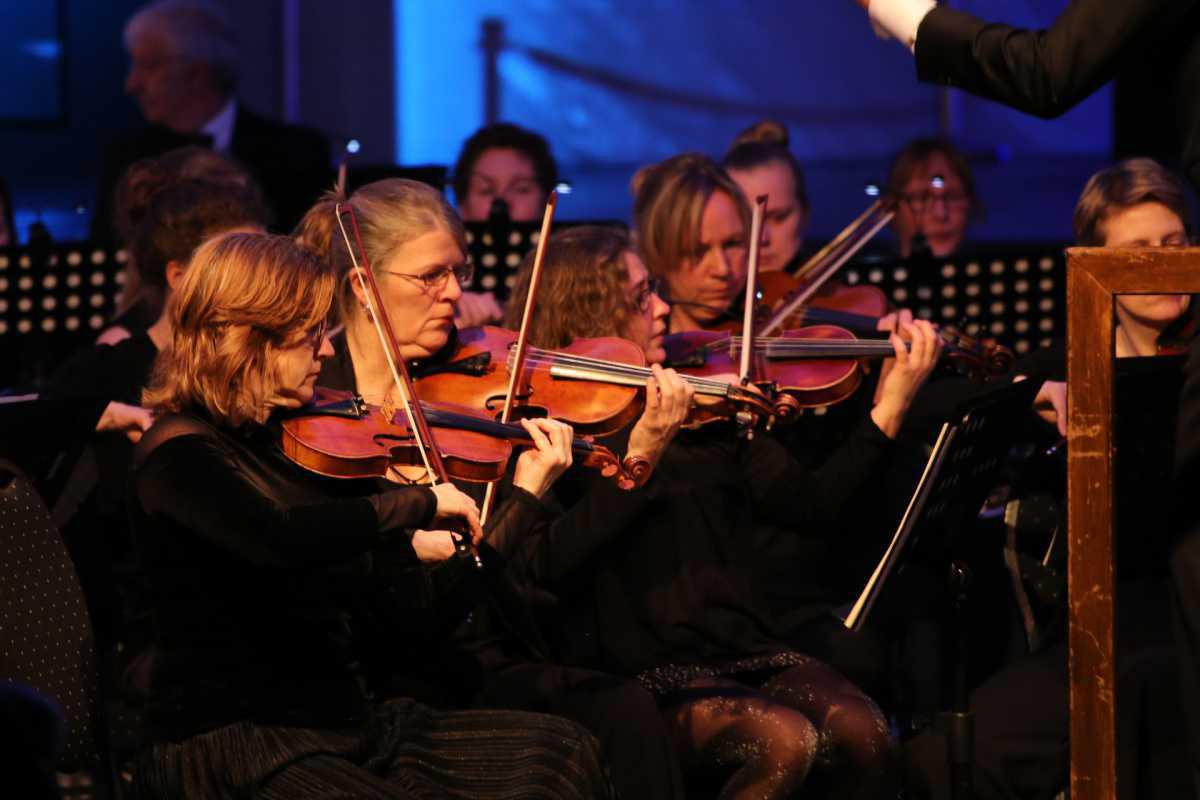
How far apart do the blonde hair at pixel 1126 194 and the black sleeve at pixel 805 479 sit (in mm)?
586

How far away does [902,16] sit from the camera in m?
2.02

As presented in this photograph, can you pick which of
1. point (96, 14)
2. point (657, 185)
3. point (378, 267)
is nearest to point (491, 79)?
point (96, 14)

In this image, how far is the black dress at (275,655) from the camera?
2.28 meters

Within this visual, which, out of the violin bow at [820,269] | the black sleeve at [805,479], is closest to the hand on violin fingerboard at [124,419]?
the black sleeve at [805,479]

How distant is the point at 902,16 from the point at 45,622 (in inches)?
52.9

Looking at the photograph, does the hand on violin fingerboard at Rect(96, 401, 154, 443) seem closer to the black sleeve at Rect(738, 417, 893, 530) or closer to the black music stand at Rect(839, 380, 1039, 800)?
the black sleeve at Rect(738, 417, 893, 530)

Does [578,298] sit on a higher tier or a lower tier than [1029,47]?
lower

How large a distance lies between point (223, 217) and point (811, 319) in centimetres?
124

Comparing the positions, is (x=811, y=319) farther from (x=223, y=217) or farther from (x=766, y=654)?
(x=223, y=217)

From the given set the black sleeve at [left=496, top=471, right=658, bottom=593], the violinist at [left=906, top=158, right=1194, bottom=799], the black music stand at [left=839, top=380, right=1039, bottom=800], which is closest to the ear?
the black sleeve at [left=496, top=471, right=658, bottom=593]

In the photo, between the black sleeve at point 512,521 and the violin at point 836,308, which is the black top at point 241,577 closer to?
the black sleeve at point 512,521

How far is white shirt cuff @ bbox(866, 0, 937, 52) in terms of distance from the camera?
2.01 metres

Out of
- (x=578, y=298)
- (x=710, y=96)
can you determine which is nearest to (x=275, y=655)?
(x=578, y=298)

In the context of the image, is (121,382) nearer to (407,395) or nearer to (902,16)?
(407,395)
